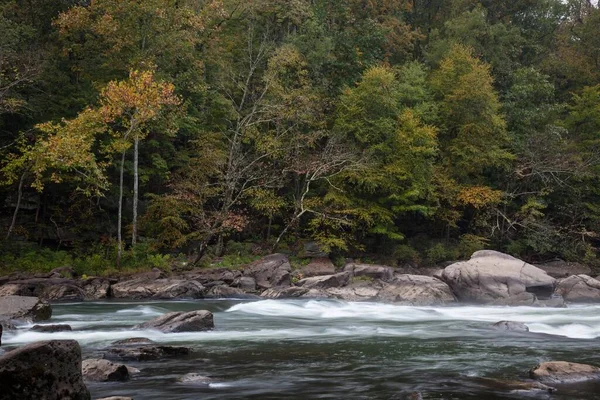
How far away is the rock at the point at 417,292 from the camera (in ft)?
73.5

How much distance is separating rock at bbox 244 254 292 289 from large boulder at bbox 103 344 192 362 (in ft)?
43.5

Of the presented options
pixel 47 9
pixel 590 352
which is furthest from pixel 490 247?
pixel 47 9

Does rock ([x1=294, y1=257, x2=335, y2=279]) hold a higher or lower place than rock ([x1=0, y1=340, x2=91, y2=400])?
higher

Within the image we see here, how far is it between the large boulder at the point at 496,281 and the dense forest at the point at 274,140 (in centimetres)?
803

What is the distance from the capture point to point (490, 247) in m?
33.8

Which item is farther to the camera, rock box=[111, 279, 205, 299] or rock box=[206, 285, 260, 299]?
rock box=[206, 285, 260, 299]

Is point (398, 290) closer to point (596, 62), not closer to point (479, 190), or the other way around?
point (479, 190)

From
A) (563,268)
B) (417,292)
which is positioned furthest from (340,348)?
(563,268)

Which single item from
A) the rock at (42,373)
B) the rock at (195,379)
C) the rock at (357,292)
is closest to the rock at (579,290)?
the rock at (357,292)

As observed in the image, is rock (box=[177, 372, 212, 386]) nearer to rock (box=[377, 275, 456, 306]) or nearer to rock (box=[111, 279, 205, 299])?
rock (box=[111, 279, 205, 299])

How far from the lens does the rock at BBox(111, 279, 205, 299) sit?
22.7m

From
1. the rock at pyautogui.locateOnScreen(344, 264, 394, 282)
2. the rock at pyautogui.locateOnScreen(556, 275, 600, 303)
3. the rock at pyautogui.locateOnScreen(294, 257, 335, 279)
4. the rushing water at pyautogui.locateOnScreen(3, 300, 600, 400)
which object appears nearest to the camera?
the rushing water at pyautogui.locateOnScreen(3, 300, 600, 400)

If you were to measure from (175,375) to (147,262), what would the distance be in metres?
16.9

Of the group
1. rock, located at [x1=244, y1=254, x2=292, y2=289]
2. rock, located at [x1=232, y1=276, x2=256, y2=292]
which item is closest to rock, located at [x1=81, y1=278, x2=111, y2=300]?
rock, located at [x1=232, y1=276, x2=256, y2=292]
